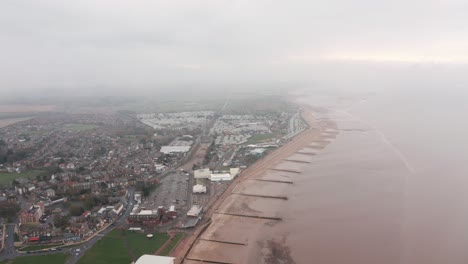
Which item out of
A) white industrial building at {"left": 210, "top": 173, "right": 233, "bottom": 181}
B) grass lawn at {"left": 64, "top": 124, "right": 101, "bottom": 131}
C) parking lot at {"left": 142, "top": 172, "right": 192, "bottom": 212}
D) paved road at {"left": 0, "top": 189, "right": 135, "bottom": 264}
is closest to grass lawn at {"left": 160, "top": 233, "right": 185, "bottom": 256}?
parking lot at {"left": 142, "top": 172, "right": 192, "bottom": 212}

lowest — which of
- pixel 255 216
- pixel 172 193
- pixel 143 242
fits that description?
pixel 143 242

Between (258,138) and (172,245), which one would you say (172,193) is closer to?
(172,245)

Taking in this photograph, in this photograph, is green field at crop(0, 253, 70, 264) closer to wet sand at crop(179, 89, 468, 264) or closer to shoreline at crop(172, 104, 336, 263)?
shoreline at crop(172, 104, 336, 263)

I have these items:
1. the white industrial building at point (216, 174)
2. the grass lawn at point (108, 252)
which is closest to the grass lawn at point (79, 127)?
the white industrial building at point (216, 174)

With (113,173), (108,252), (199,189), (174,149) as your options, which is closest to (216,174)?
(199,189)

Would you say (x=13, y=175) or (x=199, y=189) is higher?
(x=199, y=189)

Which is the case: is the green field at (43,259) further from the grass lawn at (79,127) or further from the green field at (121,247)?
the grass lawn at (79,127)
